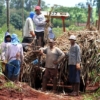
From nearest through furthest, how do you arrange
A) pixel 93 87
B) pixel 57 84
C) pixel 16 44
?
pixel 16 44 → pixel 57 84 → pixel 93 87

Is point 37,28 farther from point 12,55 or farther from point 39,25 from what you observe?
point 12,55

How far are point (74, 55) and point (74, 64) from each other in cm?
27

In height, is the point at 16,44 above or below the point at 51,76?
above

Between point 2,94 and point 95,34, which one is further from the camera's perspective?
point 95,34

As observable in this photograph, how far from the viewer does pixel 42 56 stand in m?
12.3

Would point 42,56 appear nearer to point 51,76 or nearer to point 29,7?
point 51,76

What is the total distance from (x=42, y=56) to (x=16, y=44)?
1413mm

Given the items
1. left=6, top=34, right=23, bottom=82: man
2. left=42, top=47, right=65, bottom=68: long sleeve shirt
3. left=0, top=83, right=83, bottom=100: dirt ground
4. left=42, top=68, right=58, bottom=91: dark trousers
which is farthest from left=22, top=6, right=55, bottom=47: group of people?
left=0, top=83, right=83, bottom=100: dirt ground

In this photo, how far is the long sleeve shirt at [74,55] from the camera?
1124 centimetres

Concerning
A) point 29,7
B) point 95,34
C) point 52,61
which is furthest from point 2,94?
point 29,7

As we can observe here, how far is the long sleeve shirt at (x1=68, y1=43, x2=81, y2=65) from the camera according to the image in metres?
11.2

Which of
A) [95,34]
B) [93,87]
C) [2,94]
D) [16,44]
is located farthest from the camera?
[93,87]

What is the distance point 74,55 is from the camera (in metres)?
11.3

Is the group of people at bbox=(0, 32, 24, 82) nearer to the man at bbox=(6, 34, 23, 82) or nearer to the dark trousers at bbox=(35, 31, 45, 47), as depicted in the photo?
the man at bbox=(6, 34, 23, 82)
